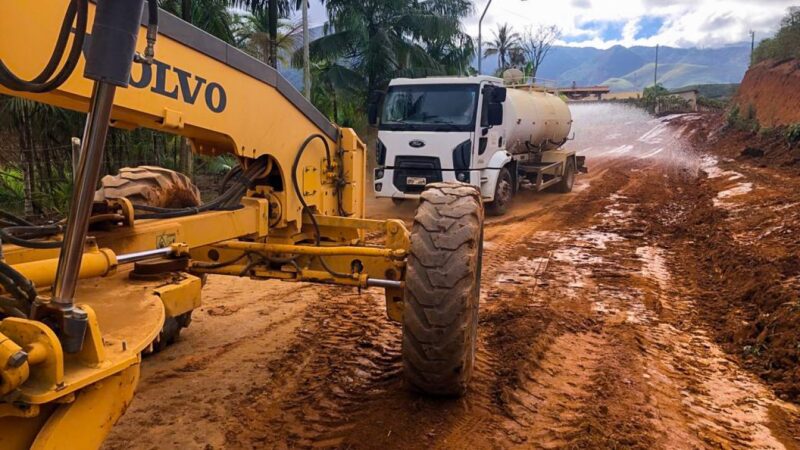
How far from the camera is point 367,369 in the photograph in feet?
14.8

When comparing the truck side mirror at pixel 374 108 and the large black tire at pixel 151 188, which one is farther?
the truck side mirror at pixel 374 108

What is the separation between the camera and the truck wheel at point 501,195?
1291 cm

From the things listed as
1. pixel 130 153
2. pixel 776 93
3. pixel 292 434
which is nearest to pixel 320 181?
pixel 292 434

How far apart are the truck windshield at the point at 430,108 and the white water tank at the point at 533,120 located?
1712 millimetres

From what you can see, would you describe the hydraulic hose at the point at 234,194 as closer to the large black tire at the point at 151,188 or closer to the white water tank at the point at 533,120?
the large black tire at the point at 151,188

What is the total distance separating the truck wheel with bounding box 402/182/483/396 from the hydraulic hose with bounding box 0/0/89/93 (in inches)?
86.0

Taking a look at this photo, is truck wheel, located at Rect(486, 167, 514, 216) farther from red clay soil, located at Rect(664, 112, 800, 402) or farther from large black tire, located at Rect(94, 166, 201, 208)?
large black tire, located at Rect(94, 166, 201, 208)

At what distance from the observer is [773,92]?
28094 millimetres

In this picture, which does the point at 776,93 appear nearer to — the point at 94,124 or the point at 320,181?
the point at 320,181

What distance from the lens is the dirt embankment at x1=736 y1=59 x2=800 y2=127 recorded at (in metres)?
24.4

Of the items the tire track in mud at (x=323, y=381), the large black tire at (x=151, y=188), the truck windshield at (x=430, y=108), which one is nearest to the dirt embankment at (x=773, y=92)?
the truck windshield at (x=430, y=108)

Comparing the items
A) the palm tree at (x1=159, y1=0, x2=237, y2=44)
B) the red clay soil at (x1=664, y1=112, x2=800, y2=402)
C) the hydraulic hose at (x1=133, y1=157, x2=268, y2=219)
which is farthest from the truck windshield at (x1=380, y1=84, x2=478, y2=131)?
the hydraulic hose at (x1=133, y1=157, x2=268, y2=219)

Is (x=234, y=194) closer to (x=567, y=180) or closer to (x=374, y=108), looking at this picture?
(x=374, y=108)

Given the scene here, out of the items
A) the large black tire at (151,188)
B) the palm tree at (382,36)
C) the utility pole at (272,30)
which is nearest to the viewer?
the large black tire at (151,188)
